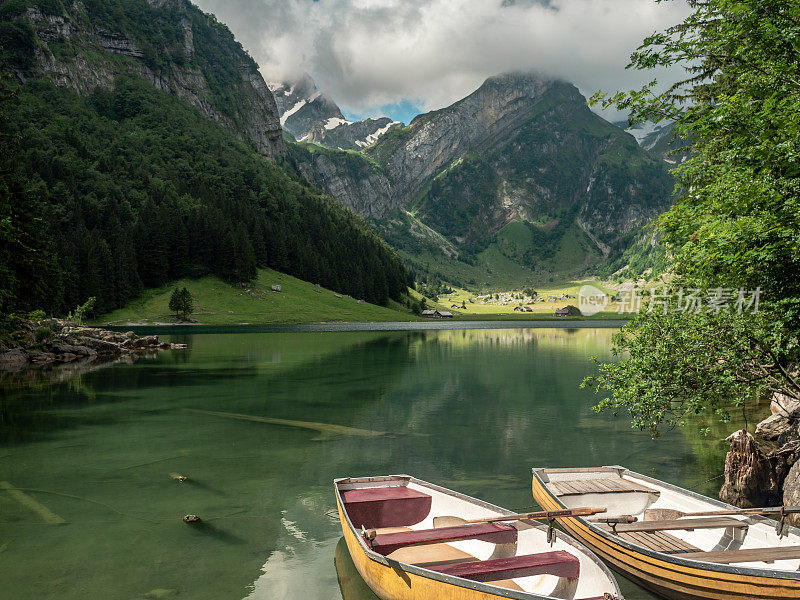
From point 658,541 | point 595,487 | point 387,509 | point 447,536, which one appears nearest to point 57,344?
point 387,509

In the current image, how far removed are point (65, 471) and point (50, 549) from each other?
32.0 feet

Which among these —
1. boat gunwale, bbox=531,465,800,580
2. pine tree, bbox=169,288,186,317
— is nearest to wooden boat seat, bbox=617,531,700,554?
boat gunwale, bbox=531,465,800,580

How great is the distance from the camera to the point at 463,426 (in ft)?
116

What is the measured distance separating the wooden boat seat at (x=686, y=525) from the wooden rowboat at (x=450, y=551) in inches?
120

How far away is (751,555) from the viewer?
12.2m

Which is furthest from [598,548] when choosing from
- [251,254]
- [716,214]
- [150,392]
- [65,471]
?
[251,254]

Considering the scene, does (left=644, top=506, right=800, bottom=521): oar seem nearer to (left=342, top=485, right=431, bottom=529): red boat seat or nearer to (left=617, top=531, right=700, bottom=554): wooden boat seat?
(left=617, top=531, right=700, bottom=554): wooden boat seat

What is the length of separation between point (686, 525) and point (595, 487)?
3958 millimetres

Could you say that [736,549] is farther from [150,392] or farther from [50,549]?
[150,392]

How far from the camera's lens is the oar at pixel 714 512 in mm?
13464

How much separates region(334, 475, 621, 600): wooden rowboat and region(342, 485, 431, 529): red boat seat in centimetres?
3

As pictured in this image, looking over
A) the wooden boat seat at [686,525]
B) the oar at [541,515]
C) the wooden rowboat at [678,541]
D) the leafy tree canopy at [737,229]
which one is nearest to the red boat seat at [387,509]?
the oar at [541,515]

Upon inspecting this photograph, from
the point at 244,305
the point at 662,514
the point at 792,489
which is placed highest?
the point at 244,305

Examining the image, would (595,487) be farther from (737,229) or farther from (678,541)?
(737,229)
